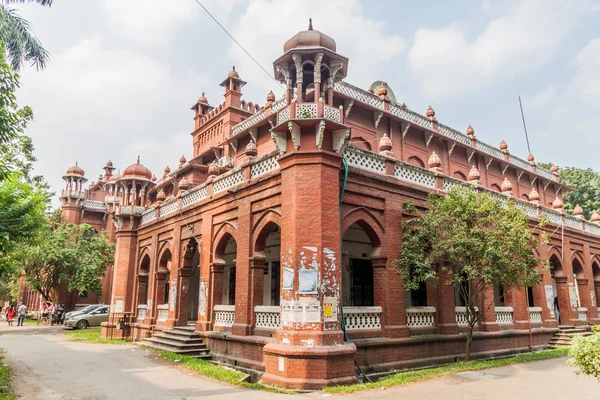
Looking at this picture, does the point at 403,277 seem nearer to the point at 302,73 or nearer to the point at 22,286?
the point at 302,73

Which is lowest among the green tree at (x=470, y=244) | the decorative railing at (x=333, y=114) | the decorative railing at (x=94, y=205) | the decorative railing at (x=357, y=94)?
the green tree at (x=470, y=244)

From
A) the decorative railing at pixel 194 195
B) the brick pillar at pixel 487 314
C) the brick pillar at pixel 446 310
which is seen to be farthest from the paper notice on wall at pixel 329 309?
the decorative railing at pixel 194 195

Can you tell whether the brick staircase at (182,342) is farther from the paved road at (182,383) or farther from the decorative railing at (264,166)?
the decorative railing at (264,166)

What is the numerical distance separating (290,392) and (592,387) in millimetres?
Result: 6813

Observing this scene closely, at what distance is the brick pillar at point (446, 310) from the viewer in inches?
509

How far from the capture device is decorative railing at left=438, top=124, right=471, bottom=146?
21.1 metres

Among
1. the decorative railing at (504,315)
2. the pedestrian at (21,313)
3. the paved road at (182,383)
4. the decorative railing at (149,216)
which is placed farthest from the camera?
the pedestrian at (21,313)

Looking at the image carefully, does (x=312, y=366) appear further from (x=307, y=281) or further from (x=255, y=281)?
(x=255, y=281)

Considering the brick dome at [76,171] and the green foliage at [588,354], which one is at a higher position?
the brick dome at [76,171]

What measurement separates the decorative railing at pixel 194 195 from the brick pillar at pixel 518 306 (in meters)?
11.8

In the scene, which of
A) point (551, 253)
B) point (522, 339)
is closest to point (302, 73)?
point (522, 339)

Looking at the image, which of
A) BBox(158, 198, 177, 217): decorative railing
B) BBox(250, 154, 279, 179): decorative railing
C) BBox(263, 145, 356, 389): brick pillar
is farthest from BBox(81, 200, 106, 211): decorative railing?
BBox(263, 145, 356, 389): brick pillar

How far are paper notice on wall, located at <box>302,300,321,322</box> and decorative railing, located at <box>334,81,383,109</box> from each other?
30.9 feet

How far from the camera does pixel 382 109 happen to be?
18328 millimetres
